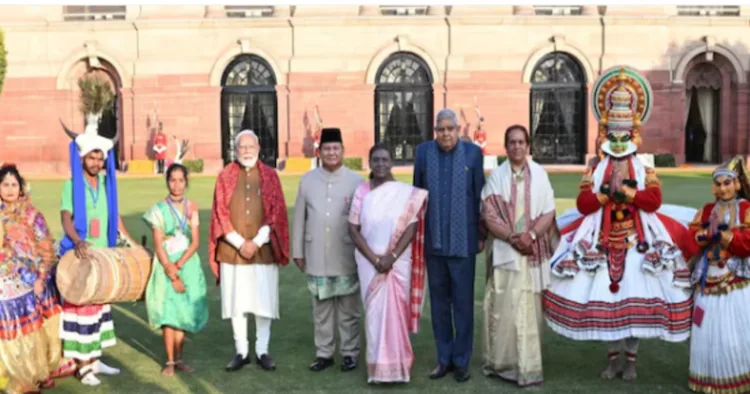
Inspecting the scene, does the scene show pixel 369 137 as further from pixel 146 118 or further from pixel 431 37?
pixel 146 118

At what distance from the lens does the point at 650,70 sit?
30422 mm

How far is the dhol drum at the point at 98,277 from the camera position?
6.03 metres

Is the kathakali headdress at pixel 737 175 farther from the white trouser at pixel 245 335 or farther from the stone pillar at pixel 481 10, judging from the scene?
the stone pillar at pixel 481 10

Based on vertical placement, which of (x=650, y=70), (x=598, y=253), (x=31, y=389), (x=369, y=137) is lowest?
(x=31, y=389)

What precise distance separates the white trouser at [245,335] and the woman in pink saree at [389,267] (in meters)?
0.94

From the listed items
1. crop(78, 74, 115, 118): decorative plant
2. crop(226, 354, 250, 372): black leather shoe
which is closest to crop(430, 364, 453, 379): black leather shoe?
crop(226, 354, 250, 372): black leather shoe

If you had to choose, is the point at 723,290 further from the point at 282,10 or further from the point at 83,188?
the point at 282,10

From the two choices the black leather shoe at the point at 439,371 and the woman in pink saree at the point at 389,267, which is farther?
the black leather shoe at the point at 439,371

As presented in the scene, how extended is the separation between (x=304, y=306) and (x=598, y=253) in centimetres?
368

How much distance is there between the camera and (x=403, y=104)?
30.9 m

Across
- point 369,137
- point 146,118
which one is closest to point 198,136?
point 146,118

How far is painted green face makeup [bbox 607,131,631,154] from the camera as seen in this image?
632cm

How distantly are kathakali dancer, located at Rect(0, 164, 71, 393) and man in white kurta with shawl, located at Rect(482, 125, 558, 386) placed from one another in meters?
3.21

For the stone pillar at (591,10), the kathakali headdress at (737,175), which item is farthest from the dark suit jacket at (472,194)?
the stone pillar at (591,10)
